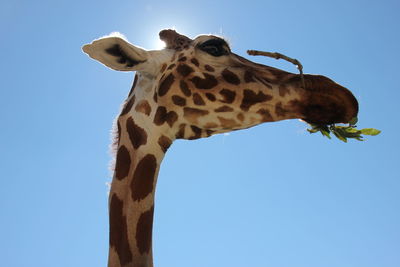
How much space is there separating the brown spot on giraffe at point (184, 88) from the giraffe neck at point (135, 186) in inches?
13.9

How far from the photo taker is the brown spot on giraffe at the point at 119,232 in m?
3.76

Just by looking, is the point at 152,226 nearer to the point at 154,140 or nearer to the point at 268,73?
the point at 154,140

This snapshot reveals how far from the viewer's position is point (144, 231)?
3873 mm

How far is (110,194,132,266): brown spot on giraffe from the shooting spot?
12.3 ft

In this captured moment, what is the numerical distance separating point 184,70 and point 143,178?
115 centimetres

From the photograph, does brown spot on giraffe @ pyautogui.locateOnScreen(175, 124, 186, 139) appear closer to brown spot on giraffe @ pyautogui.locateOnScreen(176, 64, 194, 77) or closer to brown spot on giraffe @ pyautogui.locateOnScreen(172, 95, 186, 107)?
brown spot on giraffe @ pyautogui.locateOnScreen(172, 95, 186, 107)

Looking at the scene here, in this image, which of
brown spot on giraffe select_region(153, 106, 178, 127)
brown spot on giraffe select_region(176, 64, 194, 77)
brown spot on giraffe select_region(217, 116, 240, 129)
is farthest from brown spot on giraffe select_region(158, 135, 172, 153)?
brown spot on giraffe select_region(176, 64, 194, 77)

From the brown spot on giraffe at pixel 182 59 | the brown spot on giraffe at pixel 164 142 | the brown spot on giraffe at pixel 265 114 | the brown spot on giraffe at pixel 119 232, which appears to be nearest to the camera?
the brown spot on giraffe at pixel 119 232

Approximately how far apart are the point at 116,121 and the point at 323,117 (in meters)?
1.97

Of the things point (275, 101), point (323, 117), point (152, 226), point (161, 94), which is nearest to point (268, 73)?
point (275, 101)

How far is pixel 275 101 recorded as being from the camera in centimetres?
431

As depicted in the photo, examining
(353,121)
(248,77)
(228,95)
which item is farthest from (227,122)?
(353,121)

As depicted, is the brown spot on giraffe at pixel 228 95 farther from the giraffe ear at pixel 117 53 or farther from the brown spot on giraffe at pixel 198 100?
the giraffe ear at pixel 117 53

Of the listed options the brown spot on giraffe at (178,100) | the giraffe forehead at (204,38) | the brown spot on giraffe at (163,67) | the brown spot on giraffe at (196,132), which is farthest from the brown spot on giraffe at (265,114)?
the brown spot on giraffe at (163,67)
